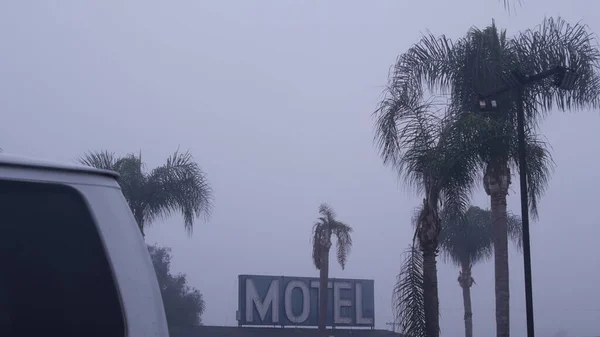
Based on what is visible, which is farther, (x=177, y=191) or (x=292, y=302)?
(x=292, y=302)

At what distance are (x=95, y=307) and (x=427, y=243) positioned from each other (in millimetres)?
13193

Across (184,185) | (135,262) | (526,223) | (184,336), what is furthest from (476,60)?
(184,336)

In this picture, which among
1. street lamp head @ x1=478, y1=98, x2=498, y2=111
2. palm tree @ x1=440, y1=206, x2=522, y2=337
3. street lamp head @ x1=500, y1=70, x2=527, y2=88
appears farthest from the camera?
palm tree @ x1=440, y1=206, x2=522, y2=337

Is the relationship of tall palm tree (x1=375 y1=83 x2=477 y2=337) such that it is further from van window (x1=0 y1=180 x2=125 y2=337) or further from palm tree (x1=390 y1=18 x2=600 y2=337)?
van window (x1=0 y1=180 x2=125 y2=337)

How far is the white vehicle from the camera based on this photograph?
305 cm

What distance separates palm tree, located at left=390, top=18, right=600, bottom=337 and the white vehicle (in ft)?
47.2

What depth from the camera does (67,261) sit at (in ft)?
10.4

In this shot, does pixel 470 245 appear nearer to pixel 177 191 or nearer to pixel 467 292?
pixel 467 292

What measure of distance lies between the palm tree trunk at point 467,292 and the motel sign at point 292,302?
5577 mm

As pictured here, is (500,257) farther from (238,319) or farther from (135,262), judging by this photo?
(238,319)

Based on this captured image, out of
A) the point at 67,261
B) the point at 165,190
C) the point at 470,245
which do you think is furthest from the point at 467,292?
the point at 67,261

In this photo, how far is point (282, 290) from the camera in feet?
128

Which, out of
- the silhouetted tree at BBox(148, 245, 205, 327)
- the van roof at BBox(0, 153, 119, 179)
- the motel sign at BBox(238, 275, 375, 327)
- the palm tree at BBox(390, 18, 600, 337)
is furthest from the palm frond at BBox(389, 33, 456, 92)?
the silhouetted tree at BBox(148, 245, 205, 327)

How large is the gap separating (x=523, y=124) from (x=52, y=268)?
14527mm
